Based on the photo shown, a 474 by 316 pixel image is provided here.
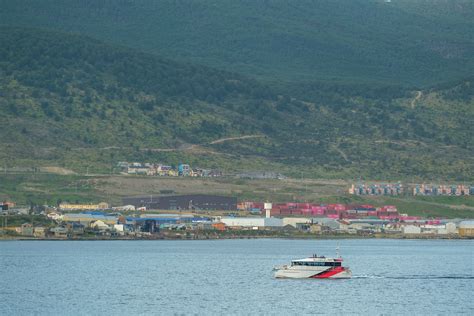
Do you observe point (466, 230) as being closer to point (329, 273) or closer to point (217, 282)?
point (329, 273)

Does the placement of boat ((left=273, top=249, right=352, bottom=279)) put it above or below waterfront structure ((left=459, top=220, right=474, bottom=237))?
below

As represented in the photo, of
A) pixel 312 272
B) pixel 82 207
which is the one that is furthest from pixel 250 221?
pixel 312 272

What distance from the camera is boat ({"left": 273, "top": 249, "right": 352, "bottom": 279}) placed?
111 m

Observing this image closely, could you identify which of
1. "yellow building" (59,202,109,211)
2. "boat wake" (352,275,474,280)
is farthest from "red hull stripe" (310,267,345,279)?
"yellow building" (59,202,109,211)

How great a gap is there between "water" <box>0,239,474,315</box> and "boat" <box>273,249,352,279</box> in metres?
1.39

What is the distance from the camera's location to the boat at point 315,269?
111 meters

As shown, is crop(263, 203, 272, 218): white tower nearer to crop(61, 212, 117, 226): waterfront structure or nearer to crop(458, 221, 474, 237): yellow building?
crop(61, 212, 117, 226): waterfront structure

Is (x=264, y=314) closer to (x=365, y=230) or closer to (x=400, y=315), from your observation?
(x=400, y=315)

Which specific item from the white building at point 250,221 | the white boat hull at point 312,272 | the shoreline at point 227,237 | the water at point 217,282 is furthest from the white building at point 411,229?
the white boat hull at point 312,272

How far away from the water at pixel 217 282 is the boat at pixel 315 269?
1.39 metres

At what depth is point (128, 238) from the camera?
175 metres

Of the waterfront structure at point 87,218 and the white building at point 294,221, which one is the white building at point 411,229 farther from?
the waterfront structure at point 87,218

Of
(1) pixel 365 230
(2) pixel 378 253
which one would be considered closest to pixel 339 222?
(1) pixel 365 230

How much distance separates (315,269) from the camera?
112m
